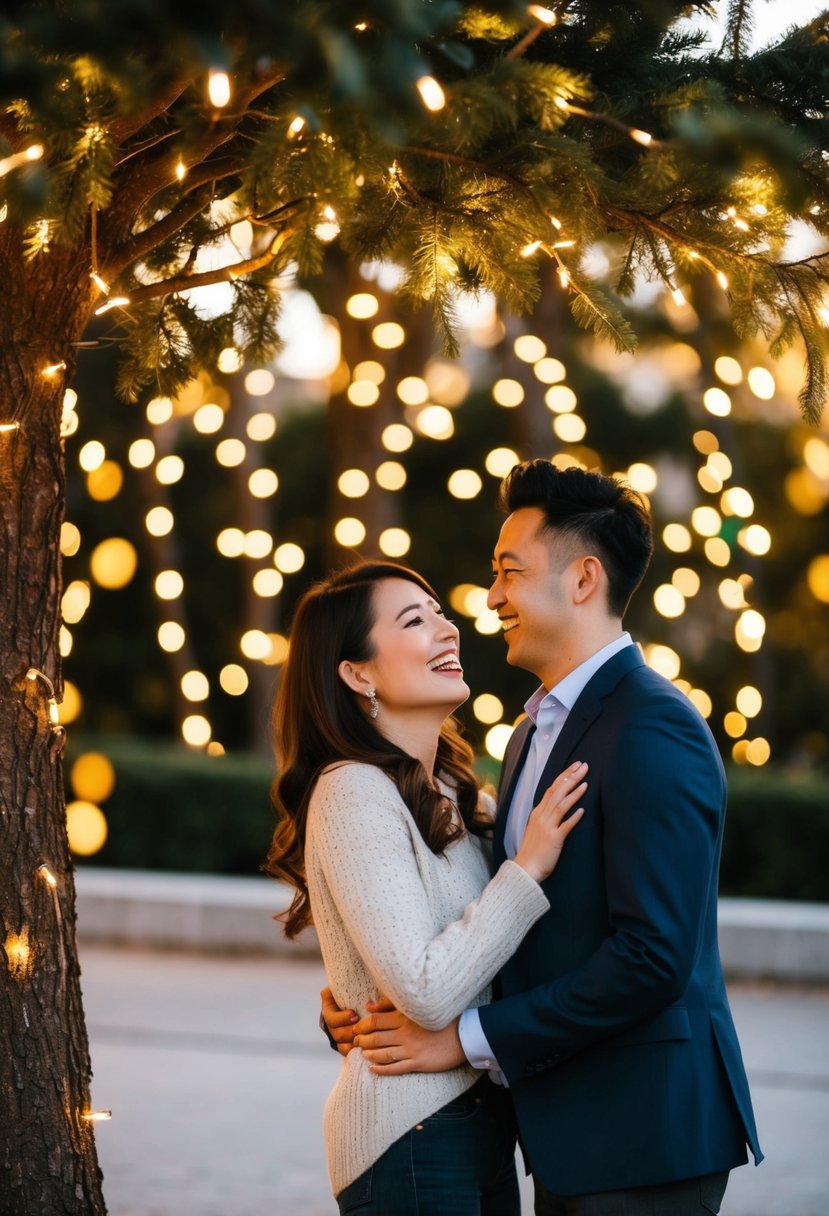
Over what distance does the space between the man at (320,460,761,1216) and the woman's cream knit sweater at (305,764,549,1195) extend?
61 millimetres

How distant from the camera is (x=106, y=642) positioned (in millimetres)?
10141

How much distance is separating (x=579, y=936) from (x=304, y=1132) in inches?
105

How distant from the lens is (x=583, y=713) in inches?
89.8

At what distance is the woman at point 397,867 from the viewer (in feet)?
6.99

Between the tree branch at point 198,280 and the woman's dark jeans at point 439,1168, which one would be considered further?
the tree branch at point 198,280

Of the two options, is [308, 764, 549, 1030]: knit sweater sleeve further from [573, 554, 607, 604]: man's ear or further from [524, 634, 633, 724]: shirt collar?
[573, 554, 607, 604]: man's ear

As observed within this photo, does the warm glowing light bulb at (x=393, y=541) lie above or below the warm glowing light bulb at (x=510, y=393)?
below

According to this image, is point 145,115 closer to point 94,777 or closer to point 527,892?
point 527,892

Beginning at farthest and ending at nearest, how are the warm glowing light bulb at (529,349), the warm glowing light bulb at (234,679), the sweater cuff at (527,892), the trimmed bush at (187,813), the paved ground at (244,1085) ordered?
the warm glowing light bulb at (234,679), the warm glowing light bulb at (529,349), the trimmed bush at (187,813), the paved ground at (244,1085), the sweater cuff at (527,892)

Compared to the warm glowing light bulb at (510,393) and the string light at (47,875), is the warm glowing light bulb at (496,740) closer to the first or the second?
the warm glowing light bulb at (510,393)

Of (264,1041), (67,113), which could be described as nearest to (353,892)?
(67,113)

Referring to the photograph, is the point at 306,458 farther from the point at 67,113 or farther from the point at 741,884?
the point at 67,113

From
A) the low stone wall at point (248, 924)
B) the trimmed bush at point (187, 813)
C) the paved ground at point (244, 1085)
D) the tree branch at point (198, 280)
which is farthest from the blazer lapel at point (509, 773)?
the trimmed bush at point (187, 813)

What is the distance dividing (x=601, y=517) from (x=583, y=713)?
363 mm
